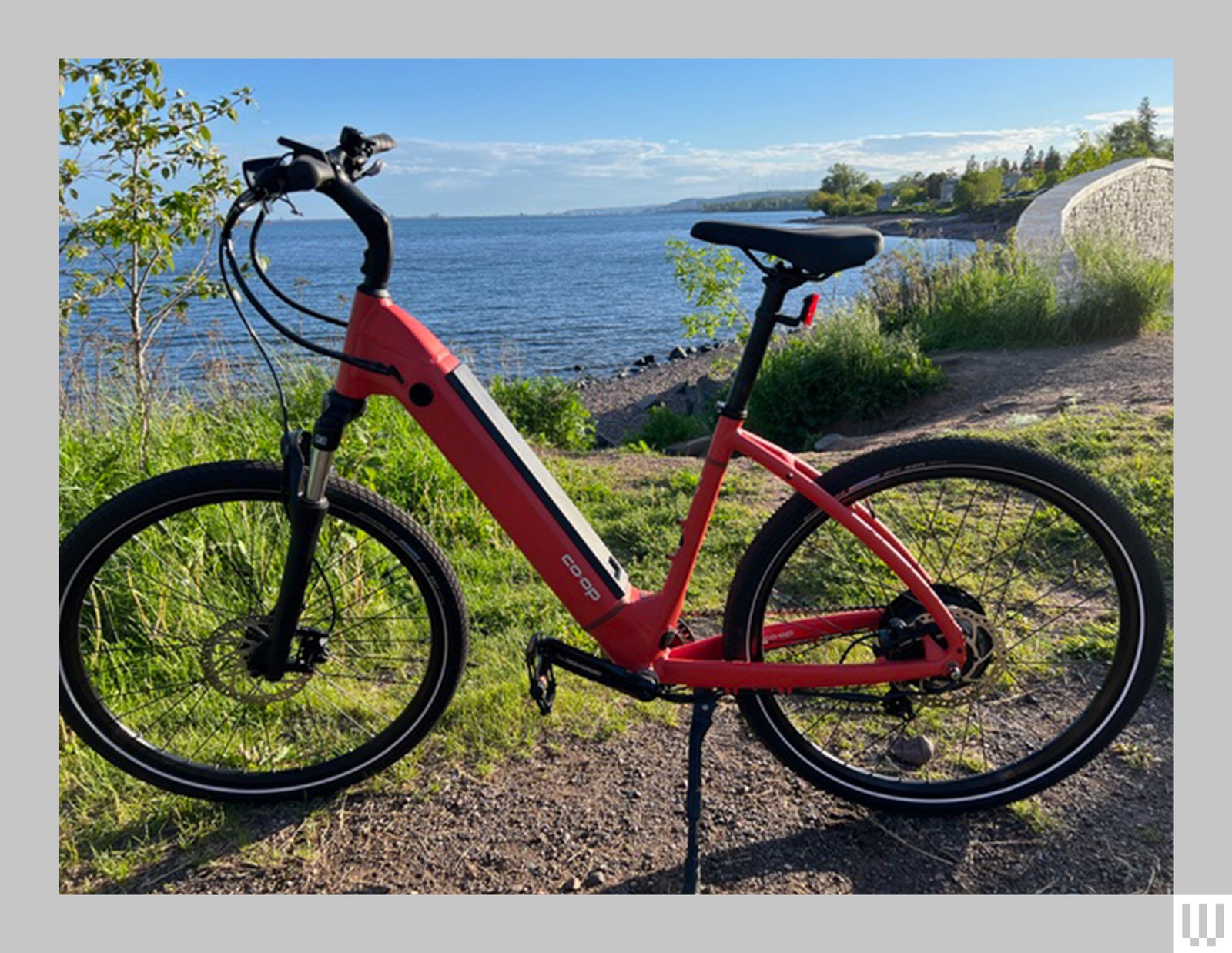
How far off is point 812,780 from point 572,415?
5642 mm

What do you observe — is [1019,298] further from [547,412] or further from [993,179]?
[993,179]

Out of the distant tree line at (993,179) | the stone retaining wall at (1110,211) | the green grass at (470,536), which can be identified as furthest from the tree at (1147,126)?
the green grass at (470,536)

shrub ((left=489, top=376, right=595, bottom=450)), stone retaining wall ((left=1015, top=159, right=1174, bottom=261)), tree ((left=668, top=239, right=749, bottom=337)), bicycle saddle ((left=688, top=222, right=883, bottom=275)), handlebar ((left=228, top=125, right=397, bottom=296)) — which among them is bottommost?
shrub ((left=489, top=376, right=595, bottom=450))

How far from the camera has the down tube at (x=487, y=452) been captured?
243 centimetres

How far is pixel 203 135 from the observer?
476cm

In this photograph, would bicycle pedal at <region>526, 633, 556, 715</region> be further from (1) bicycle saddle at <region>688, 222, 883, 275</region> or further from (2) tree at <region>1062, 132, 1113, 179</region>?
(2) tree at <region>1062, 132, 1113, 179</region>

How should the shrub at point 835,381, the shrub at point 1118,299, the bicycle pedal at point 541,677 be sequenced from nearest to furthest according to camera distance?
the bicycle pedal at point 541,677, the shrub at point 835,381, the shrub at point 1118,299

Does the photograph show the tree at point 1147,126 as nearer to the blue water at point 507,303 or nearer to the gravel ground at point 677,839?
the blue water at point 507,303

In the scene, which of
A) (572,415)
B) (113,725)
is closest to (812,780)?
(113,725)

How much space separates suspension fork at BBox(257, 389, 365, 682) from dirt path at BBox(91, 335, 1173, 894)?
0.65 meters

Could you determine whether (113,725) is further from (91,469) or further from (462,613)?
(91,469)

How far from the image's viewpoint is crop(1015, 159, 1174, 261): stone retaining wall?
1146 centimetres

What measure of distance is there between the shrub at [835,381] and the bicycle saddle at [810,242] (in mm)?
6266

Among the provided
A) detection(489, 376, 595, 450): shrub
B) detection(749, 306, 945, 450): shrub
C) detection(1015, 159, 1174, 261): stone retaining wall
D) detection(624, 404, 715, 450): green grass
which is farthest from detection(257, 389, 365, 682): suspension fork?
detection(1015, 159, 1174, 261): stone retaining wall
